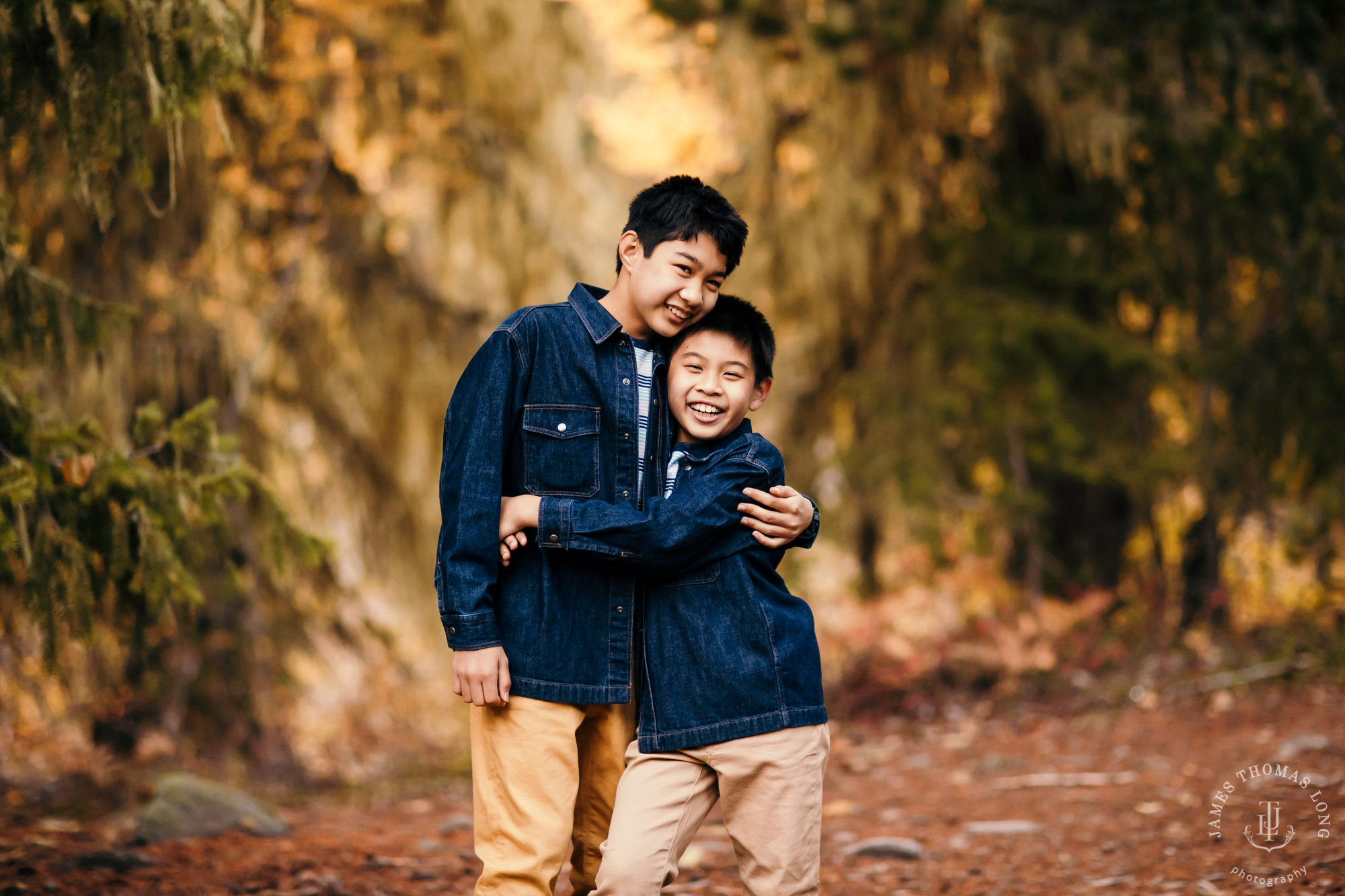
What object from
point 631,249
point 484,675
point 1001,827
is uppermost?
point 631,249

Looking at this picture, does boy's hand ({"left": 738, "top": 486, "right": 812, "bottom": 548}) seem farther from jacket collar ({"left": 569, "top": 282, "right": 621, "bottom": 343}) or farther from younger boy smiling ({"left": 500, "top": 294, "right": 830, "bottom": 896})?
jacket collar ({"left": 569, "top": 282, "right": 621, "bottom": 343})

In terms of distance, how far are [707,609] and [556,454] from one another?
466mm

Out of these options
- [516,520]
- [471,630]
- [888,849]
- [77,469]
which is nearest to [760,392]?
[516,520]

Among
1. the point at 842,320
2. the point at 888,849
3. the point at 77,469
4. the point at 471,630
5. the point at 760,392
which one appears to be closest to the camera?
the point at 471,630

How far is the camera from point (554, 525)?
2.28 meters

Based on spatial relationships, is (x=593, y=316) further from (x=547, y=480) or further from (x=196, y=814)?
(x=196, y=814)

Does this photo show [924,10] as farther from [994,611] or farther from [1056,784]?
[1056,784]

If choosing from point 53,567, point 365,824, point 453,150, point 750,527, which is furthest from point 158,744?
point 750,527

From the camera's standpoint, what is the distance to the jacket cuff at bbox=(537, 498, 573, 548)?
2275 mm

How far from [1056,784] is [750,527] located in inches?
122

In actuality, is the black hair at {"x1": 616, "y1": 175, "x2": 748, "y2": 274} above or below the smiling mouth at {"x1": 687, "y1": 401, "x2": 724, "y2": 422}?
above

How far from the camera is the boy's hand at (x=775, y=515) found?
2.36m

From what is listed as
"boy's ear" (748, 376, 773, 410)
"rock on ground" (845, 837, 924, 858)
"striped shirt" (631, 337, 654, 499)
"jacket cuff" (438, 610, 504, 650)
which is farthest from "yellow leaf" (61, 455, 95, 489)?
"rock on ground" (845, 837, 924, 858)

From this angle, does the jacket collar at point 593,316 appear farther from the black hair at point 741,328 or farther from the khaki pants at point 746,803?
the khaki pants at point 746,803
